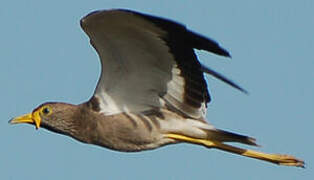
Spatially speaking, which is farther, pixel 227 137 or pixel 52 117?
pixel 52 117

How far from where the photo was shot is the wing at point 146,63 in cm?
1148

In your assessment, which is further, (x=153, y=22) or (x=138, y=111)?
(x=138, y=111)

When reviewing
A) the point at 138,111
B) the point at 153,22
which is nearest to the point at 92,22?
the point at 153,22

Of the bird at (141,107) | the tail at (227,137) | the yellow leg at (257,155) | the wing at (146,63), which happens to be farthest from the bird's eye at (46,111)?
the tail at (227,137)

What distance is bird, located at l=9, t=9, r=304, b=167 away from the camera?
12.0 m

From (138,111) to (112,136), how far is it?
43 cm

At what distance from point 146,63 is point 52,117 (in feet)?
4.35

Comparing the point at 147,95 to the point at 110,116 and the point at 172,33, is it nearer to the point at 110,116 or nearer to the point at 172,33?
the point at 110,116

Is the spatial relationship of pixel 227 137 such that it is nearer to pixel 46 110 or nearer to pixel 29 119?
pixel 46 110

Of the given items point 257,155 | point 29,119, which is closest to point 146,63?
point 29,119

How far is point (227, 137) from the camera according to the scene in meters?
12.5

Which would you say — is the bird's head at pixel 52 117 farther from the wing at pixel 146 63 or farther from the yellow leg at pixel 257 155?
the yellow leg at pixel 257 155

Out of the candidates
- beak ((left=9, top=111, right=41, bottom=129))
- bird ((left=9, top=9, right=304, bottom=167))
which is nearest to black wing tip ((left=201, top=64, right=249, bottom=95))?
bird ((left=9, top=9, right=304, bottom=167))

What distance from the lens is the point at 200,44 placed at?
11.5 m
